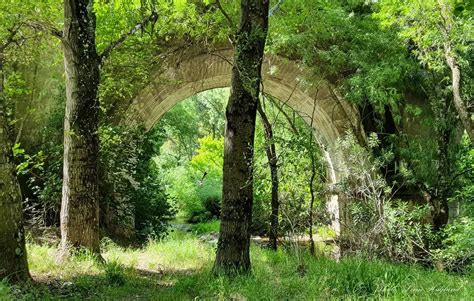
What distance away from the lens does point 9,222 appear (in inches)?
180

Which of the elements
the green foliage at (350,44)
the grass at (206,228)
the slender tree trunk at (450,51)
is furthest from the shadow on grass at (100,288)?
the grass at (206,228)

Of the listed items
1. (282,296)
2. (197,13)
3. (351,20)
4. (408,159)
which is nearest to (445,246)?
(408,159)

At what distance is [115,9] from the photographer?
815 centimetres

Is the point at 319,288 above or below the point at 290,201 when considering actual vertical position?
below

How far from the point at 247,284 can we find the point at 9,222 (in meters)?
2.42

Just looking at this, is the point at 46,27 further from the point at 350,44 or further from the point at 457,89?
the point at 457,89

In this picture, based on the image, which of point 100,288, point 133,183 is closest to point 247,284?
point 100,288

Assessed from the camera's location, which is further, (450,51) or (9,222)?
(450,51)

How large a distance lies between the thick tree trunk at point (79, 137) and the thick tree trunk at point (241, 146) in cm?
231

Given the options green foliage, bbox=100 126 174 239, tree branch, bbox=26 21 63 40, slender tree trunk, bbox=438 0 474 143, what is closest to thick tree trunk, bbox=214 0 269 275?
tree branch, bbox=26 21 63 40

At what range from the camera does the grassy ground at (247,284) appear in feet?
14.0

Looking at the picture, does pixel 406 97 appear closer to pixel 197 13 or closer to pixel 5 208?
pixel 197 13

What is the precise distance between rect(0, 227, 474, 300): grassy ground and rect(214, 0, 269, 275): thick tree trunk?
35 centimetres

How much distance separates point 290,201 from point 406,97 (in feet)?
18.3
